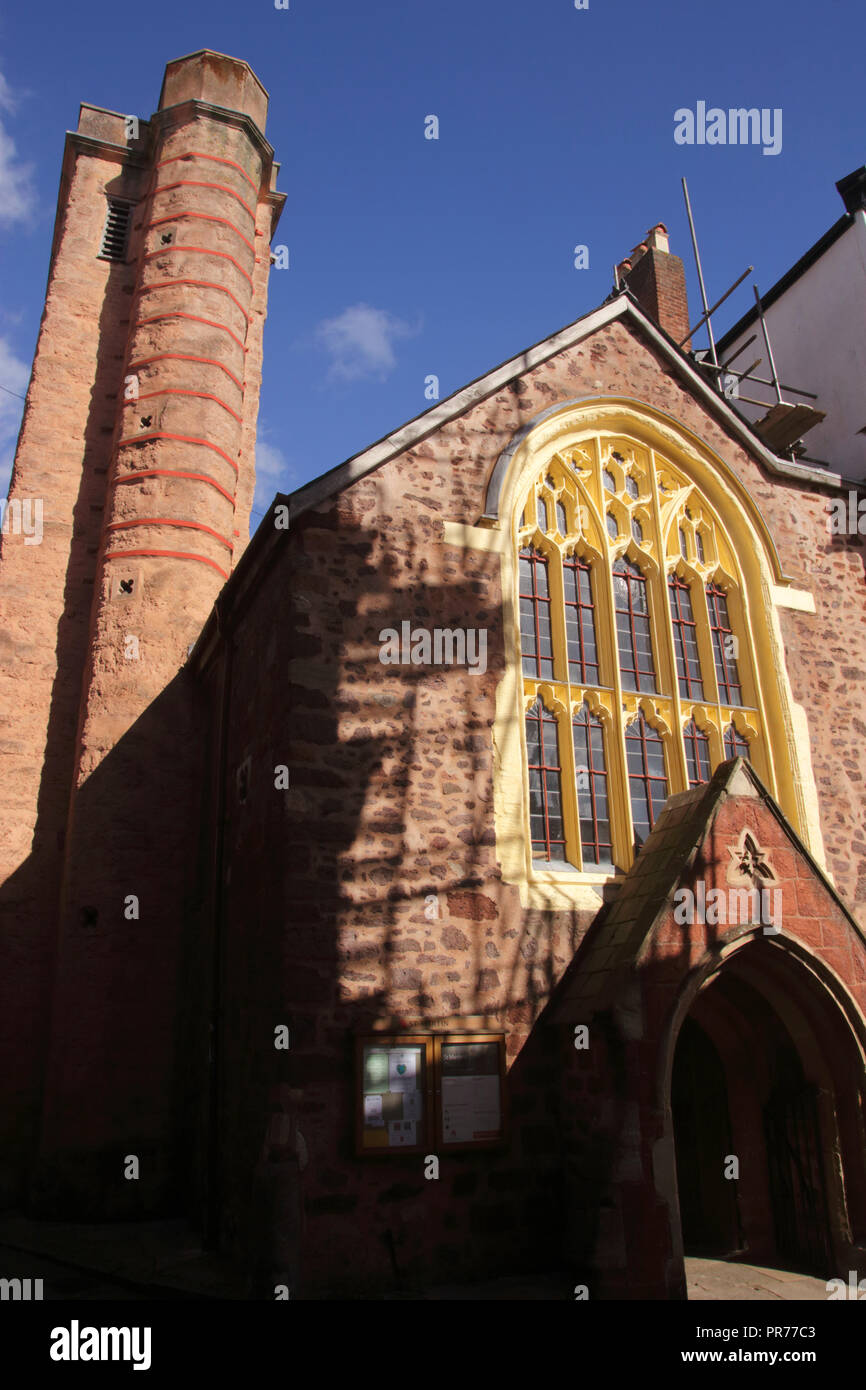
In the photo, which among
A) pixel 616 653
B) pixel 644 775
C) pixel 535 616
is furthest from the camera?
pixel 616 653

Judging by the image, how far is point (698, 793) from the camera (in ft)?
→ 30.5

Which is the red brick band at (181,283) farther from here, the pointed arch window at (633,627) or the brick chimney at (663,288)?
Result: the pointed arch window at (633,627)

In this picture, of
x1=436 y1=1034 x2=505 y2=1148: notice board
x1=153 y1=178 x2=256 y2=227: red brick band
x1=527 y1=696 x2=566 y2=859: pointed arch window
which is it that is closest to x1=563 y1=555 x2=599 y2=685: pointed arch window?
x1=527 y1=696 x2=566 y2=859: pointed arch window

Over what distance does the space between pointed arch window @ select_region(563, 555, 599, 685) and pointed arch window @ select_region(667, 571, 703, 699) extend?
111cm

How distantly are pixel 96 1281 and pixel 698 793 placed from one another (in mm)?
6977

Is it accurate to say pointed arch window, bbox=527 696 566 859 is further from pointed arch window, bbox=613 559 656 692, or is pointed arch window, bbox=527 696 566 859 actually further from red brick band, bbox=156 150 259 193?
red brick band, bbox=156 150 259 193

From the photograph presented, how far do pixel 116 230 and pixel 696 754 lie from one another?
45.4 feet

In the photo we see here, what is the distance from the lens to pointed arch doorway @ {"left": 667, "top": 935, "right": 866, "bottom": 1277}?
8734 millimetres

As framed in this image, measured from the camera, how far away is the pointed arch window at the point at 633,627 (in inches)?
436

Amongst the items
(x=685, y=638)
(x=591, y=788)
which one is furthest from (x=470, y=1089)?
(x=685, y=638)

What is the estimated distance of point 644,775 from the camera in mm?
10594

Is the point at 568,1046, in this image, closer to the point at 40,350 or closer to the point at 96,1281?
the point at 96,1281

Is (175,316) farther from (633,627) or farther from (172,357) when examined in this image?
(633,627)

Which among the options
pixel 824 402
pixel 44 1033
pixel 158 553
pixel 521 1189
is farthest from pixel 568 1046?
pixel 824 402
